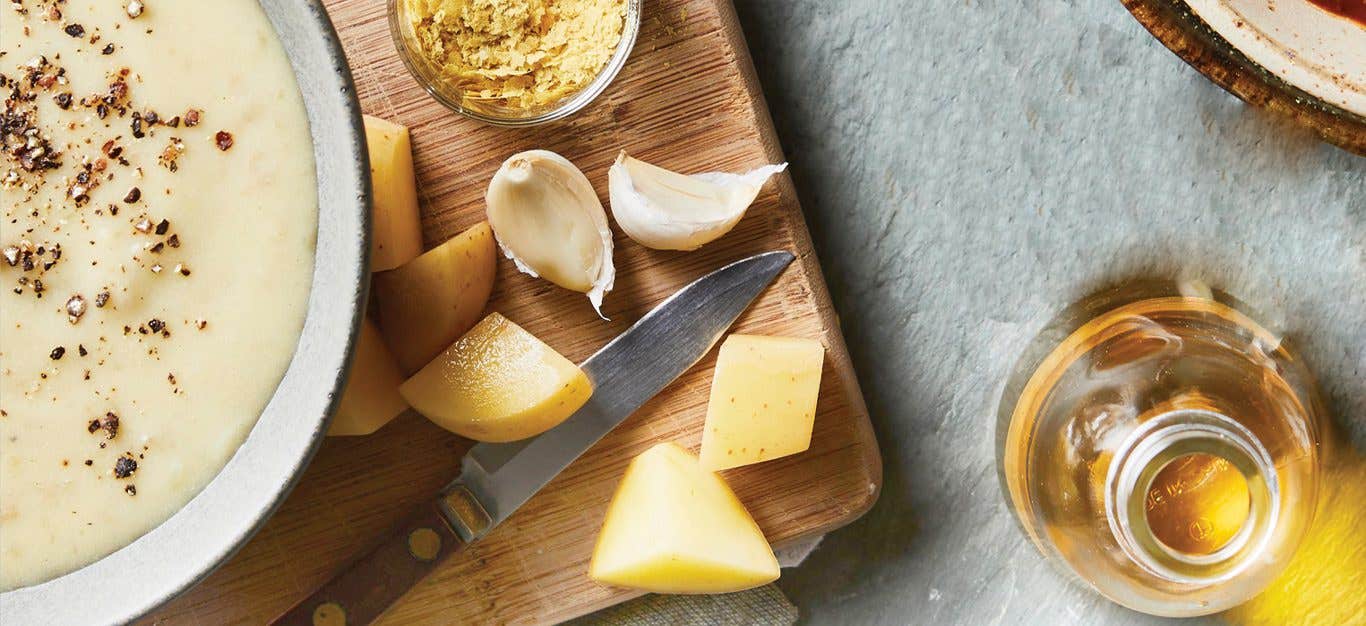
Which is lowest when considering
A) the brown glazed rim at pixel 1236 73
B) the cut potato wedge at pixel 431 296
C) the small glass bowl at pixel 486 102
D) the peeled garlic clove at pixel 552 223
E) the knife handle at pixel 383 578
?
the knife handle at pixel 383 578

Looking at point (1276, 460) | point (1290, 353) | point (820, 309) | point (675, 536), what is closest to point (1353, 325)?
point (1290, 353)

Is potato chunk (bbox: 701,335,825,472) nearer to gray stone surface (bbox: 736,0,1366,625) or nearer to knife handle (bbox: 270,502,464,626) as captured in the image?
gray stone surface (bbox: 736,0,1366,625)

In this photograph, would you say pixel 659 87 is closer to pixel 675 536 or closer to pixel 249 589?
pixel 675 536

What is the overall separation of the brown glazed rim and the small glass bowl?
1.78 ft

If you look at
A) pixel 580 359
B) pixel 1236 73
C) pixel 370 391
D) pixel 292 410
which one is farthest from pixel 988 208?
pixel 292 410

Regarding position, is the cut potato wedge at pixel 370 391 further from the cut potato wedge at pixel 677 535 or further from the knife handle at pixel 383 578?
the cut potato wedge at pixel 677 535

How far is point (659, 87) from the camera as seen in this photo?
1.39 metres

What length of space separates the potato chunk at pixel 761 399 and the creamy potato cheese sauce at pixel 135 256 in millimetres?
495

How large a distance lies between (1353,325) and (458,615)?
1.22m

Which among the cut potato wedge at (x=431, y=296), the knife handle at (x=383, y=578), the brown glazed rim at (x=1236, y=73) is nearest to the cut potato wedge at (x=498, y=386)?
the cut potato wedge at (x=431, y=296)

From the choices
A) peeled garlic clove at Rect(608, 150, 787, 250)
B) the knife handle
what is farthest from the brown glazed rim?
the knife handle

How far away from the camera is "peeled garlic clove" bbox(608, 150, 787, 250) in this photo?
132 cm

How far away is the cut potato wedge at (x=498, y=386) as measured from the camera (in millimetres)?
1308

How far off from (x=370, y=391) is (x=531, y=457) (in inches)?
7.7
